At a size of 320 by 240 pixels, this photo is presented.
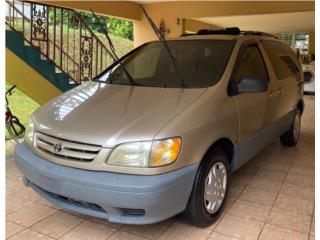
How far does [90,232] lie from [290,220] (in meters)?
1.58

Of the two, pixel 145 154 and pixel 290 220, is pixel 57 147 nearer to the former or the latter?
pixel 145 154

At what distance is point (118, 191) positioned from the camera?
2018mm

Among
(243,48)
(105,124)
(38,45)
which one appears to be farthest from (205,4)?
(105,124)

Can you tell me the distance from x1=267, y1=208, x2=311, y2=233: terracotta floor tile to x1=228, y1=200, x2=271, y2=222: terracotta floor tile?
58mm

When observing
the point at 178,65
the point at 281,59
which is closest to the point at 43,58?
the point at 178,65

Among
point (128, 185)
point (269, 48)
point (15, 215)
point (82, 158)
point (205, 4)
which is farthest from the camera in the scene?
point (205, 4)

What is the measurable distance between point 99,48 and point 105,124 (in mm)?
5060

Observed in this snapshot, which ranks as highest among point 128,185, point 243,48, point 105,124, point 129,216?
point 243,48

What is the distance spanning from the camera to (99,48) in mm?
7027

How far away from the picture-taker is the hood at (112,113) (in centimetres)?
217

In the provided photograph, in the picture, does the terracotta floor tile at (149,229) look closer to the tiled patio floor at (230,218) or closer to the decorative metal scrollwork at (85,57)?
the tiled patio floor at (230,218)

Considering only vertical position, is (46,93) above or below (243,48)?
below

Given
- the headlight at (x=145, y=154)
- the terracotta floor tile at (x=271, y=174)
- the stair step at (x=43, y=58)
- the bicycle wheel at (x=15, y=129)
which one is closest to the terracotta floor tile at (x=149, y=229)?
the headlight at (x=145, y=154)

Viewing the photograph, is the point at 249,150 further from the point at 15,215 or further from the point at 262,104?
the point at 15,215
